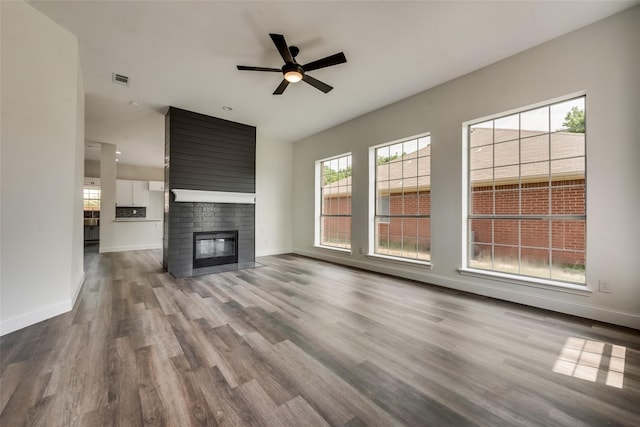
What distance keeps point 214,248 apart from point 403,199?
365 centimetres

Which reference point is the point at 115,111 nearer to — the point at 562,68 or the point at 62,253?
the point at 62,253

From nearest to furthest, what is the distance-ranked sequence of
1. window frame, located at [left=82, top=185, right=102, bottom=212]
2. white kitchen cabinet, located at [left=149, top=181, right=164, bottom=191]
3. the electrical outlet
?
the electrical outlet, white kitchen cabinet, located at [left=149, top=181, right=164, bottom=191], window frame, located at [left=82, top=185, right=102, bottom=212]

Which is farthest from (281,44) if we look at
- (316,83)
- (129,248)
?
(129,248)

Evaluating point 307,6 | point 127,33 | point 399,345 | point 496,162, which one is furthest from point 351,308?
point 127,33

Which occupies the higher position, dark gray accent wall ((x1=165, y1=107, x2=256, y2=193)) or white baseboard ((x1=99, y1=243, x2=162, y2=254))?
dark gray accent wall ((x1=165, y1=107, x2=256, y2=193))

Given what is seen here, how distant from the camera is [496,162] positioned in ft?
11.0

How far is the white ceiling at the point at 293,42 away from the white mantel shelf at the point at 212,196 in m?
1.48

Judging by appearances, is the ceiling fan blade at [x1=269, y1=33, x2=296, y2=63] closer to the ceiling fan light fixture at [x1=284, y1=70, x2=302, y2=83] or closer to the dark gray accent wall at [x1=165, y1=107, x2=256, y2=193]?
the ceiling fan light fixture at [x1=284, y1=70, x2=302, y2=83]

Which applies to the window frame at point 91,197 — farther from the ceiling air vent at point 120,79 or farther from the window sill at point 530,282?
the window sill at point 530,282

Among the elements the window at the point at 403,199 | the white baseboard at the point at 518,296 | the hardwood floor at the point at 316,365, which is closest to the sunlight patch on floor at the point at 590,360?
the hardwood floor at the point at 316,365

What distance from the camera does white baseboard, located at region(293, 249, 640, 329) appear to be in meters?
2.43

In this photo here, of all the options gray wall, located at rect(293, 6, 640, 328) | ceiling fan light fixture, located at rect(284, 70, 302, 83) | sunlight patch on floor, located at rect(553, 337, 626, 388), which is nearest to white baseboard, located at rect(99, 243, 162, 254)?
ceiling fan light fixture, located at rect(284, 70, 302, 83)

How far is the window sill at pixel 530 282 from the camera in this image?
2.63 m

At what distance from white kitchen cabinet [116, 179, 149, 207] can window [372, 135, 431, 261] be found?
7.12 metres
